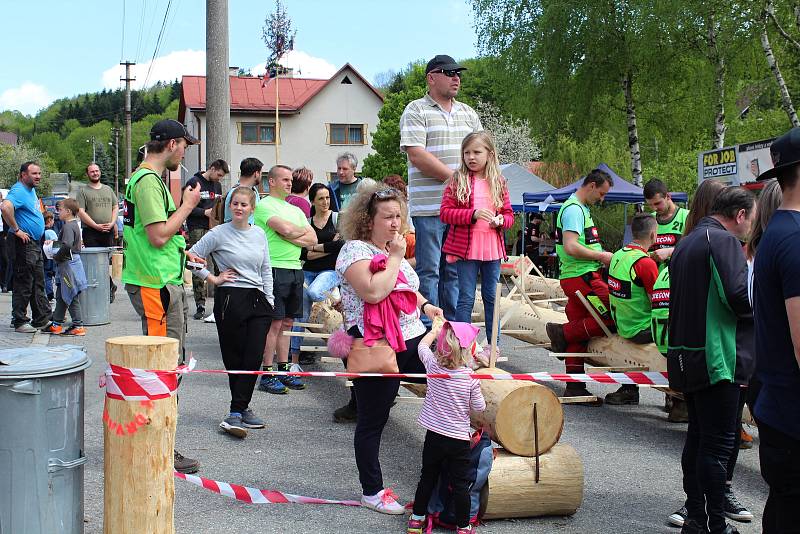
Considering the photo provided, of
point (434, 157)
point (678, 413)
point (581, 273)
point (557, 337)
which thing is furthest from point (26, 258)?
point (678, 413)

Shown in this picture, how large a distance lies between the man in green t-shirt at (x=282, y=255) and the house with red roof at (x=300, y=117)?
4799cm

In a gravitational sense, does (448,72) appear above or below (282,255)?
above

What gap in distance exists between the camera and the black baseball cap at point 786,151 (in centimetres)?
301

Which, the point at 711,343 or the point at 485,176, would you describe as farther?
the point at 485,176

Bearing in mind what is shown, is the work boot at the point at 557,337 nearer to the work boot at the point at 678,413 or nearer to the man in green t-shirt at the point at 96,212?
the work boot at the point at 678,413

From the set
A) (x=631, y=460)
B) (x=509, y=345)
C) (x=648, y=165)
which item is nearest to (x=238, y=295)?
(x=631, y=460)

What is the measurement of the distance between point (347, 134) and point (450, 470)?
183 feet

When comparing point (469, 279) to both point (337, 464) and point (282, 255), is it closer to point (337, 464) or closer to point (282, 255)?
point (282, 255)

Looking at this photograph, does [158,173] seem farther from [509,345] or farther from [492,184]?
[509,345]

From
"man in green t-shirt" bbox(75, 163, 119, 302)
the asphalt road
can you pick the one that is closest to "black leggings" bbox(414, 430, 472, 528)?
the asphalt road

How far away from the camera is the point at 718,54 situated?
1061 inches

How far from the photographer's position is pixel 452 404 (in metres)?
4.43

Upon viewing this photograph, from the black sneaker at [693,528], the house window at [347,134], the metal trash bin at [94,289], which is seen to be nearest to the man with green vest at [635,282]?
the black sneaker at [693,528]

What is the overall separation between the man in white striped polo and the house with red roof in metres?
48.5
